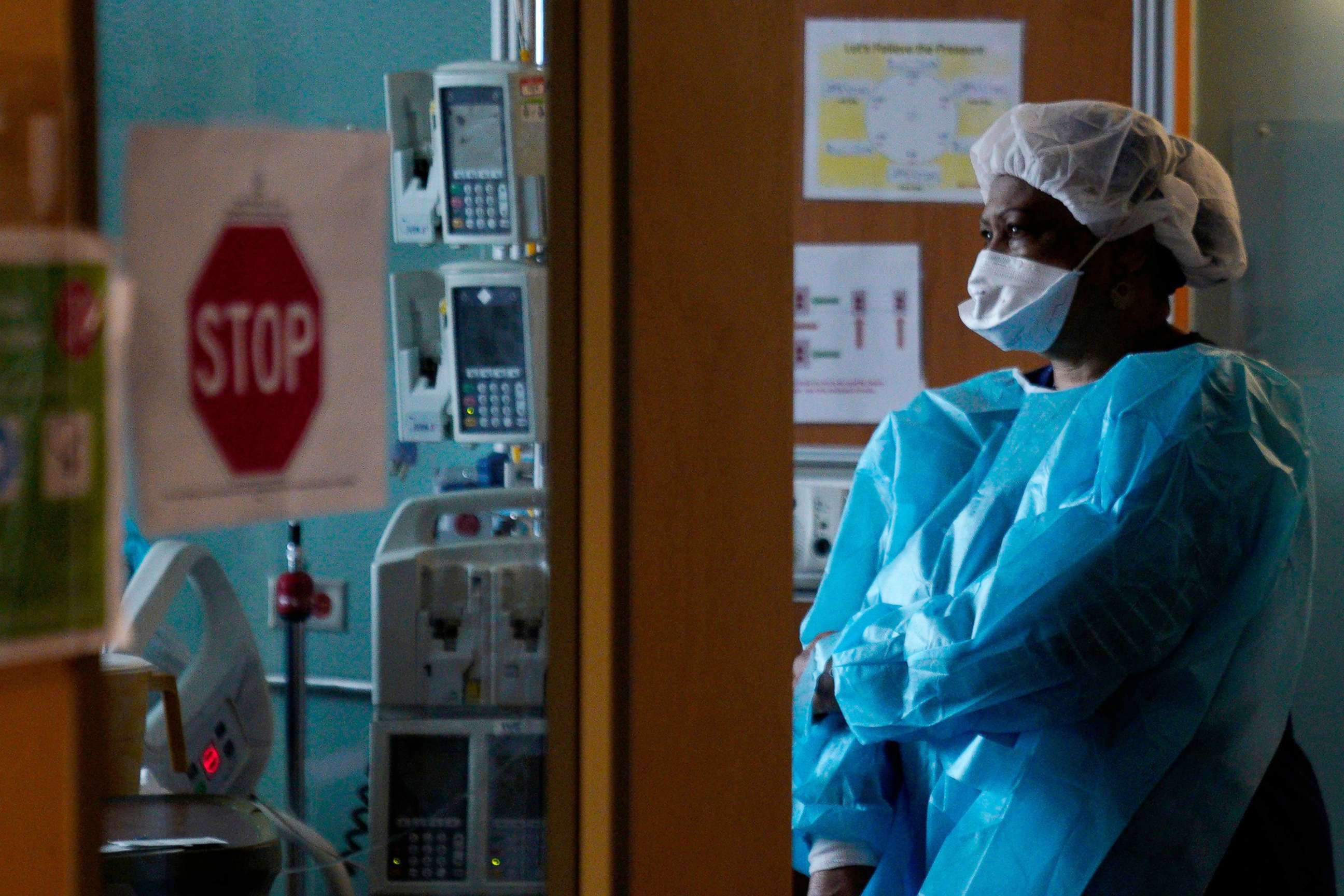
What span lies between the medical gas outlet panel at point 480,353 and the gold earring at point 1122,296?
3.88ft

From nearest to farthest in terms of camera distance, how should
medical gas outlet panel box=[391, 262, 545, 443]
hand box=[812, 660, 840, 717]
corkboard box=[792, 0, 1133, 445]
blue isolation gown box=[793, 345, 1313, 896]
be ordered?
medical gas outlet panel box=[391, 262, 545, 443]
blue isolation gown box=[793, 345, 1313, 896]
hand box=[812, 660, 840, 717]
corkboard box=[792, 0, 1133, 445]

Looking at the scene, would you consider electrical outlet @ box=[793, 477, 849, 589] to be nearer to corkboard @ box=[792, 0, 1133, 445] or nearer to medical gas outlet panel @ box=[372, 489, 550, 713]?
corkboard @ box=[792, 0, 1133, 445]

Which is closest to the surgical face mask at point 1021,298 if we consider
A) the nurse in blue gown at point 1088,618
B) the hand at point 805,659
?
the nurse in blue gown at point 1088,618

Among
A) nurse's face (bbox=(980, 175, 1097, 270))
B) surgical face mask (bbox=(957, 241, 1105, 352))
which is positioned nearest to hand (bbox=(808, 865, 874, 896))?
surgical face mask (bbox=(957, 241, 1105, 352))

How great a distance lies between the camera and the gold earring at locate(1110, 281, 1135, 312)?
1.74 meters

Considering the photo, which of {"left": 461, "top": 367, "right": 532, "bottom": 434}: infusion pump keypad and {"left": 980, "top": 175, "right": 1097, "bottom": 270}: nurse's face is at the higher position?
{"left": 980, "top": 175, "right": 1097, "bottom": 270}: nurse's face

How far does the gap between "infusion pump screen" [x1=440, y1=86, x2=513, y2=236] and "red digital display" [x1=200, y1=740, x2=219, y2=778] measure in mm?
269

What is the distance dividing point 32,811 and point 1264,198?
8.37ft

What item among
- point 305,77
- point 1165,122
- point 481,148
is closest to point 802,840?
point 481,148

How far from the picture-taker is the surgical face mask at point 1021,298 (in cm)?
173

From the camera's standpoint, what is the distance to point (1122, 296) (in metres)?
1.75

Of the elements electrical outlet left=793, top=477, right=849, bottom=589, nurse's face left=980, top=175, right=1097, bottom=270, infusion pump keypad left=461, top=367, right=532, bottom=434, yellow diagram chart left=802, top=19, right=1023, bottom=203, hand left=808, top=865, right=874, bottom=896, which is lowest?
hand left=808, top=865, right=874, bottom=896

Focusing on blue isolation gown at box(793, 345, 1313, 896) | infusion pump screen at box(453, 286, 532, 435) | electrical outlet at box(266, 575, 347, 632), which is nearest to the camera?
electrical outlet at box(266, 575, 347, 632)

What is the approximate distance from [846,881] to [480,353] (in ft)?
3.56
